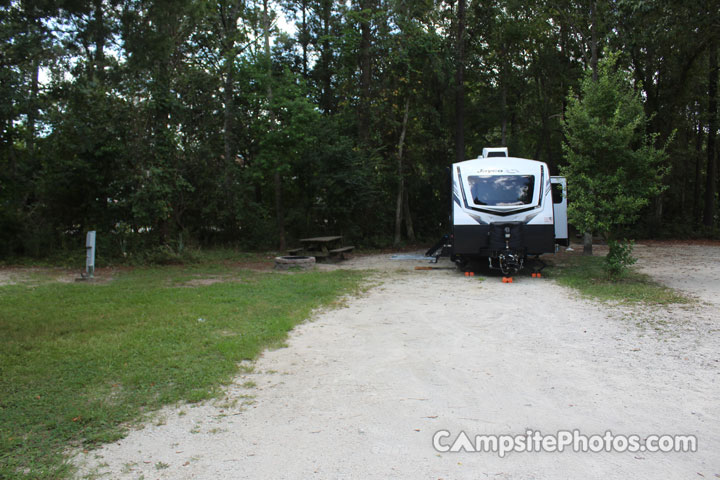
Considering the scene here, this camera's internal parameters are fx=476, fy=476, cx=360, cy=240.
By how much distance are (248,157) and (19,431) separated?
17.5 metres

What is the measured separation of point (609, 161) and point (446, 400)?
28.5 feet

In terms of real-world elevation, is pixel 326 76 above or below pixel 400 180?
above

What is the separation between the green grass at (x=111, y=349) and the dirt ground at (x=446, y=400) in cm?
30

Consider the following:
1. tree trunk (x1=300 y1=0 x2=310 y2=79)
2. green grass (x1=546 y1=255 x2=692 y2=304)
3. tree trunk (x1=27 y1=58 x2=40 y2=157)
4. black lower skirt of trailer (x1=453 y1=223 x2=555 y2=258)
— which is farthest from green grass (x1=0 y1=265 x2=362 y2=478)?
tree trunk (x1=300 y1=0 x2=310 y2=79)

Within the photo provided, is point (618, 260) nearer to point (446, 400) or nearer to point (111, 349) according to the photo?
point (446, 400)

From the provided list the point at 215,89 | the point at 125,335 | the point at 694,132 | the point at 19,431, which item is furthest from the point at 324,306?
the point at 694,132

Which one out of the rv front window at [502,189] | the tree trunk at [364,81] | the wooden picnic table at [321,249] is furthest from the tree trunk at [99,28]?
the tree trunk at [364,81]

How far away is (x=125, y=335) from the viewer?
6.02m

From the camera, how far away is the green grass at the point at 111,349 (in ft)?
11.7

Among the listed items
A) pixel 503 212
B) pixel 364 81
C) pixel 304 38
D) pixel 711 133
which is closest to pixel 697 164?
pixel 711 133

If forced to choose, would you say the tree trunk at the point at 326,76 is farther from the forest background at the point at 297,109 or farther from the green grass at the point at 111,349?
the green grass at the point at 111,349

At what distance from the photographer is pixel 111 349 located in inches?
213

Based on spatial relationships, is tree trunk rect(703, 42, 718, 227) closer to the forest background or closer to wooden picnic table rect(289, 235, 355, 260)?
the forest background

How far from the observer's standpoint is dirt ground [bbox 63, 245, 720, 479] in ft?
10.1
